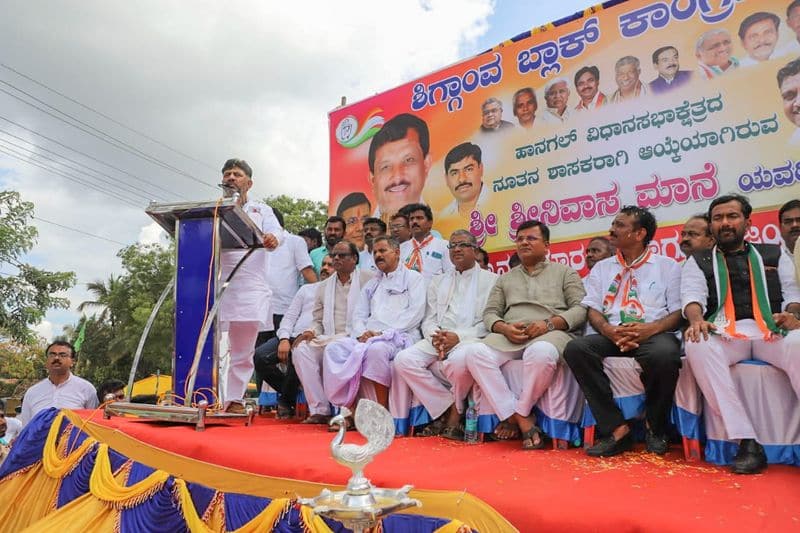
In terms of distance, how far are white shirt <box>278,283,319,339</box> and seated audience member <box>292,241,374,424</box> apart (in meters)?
0.10

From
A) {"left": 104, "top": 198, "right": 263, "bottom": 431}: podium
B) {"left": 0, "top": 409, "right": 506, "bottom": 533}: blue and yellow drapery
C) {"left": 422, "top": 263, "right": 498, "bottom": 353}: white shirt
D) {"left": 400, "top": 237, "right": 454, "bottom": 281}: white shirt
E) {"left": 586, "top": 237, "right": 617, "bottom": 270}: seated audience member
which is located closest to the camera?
{"left": 0, "top": 409, "right": 506, "bottom": 533}: blue and yellow drapery

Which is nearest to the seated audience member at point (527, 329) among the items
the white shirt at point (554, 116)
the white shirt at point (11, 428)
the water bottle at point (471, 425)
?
the water bottle at point (471, 425)

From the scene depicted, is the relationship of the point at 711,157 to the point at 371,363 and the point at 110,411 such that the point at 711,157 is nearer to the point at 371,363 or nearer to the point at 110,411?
the point at 371,363

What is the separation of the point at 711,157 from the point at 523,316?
89.8 inches

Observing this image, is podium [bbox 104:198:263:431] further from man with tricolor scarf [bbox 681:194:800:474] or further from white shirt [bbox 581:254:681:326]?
man with tricolor scarf [bbox 681:194:800:474]

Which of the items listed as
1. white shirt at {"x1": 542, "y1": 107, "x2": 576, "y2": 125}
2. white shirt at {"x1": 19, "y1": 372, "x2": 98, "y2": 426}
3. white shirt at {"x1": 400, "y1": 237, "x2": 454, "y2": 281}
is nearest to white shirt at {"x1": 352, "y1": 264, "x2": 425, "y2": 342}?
white shirt at {"x1": 400, "y1": 237, "x2": 454, "y2": 281}

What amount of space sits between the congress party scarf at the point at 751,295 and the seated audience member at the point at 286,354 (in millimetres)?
3306

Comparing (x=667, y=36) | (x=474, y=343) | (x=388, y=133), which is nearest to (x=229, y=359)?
(x=474, y=343)

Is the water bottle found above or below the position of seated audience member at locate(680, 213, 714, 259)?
below

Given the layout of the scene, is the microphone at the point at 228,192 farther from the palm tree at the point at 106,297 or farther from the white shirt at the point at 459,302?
the palm tree at the point at 106,297

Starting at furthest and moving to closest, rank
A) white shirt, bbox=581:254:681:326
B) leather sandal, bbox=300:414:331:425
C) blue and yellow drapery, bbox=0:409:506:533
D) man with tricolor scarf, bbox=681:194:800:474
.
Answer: leather sandal, bbox=300:414:331:425, white shirt, bbox=581:254:681:326, man with tricolor scarf, bbox=681:194:800:474, blue and yellow drapery, bbox=0:409:506:533

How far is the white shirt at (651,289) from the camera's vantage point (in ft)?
11.1

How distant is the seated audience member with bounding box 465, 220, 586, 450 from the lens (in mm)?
3311

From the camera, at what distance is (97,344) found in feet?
76.6
